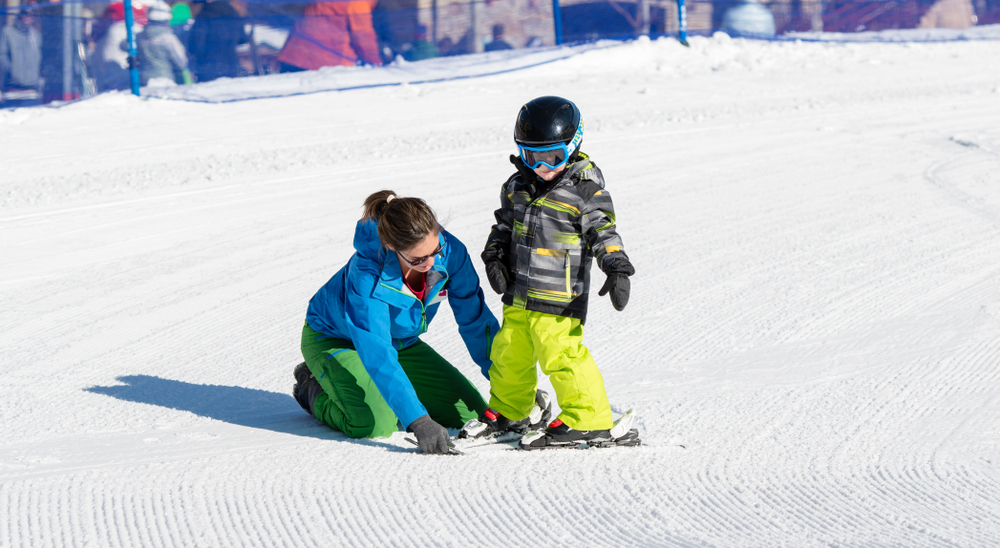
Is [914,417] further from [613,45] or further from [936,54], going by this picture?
[936,54]

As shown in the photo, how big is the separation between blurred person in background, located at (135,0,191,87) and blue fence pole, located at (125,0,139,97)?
0.43 ft

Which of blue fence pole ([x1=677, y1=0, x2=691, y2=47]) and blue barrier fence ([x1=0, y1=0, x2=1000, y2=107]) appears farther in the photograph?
blue fence pole ([x1=677, y1=0, x2=691, y2=47])

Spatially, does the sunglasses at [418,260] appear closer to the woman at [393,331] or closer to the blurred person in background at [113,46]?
the woman at [393,331]

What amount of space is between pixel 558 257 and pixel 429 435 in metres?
0.73

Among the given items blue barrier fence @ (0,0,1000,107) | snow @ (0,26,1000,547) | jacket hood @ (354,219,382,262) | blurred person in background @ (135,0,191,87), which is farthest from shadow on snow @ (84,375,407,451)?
blurred person in background @ (135,0,191,87)

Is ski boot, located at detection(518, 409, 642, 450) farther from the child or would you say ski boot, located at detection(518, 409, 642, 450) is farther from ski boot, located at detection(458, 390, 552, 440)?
ski boot, located at detection(458, 390, 552, 440)

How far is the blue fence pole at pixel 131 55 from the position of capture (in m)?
10.2

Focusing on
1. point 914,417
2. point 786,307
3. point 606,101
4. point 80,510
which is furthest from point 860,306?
point 606,101

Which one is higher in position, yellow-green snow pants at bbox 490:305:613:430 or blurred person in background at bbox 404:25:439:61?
blurred person in background at bbox 404:25:439:61

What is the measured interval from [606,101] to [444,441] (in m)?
8.00

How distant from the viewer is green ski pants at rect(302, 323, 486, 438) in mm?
3463

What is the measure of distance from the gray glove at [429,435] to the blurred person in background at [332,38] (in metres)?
9.03

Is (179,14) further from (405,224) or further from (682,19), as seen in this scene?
(405,224)

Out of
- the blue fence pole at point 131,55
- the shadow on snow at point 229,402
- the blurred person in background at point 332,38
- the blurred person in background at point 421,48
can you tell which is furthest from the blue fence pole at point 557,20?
the shadow on snow at point 229,402
